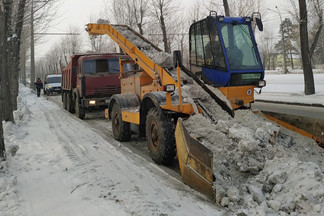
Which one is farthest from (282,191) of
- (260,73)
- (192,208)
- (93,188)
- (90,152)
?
(90,152)

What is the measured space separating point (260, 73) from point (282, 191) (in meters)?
3.10

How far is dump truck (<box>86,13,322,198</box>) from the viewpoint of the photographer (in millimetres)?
4285

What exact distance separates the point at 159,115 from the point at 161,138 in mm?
434

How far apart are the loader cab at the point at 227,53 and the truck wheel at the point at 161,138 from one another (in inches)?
52.9

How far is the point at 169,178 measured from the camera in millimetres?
4836

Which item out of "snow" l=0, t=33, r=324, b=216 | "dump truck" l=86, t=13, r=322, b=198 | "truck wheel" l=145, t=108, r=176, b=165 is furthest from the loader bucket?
"truck wheel" l=145, t=108, r=176, b=165

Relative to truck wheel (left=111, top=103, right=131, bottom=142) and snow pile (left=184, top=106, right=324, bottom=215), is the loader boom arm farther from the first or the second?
snow pile (left=184, top=106, right=324, bottom=215)

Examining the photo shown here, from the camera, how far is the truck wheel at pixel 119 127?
A: 7.60 meters

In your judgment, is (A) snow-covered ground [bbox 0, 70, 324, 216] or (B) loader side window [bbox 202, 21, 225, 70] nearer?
(A) snow-covered ground [bbox 0, 70, 324, 216]

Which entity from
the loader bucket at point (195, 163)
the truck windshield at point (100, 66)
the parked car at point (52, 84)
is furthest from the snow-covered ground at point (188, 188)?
the parked car at point (52, 84)

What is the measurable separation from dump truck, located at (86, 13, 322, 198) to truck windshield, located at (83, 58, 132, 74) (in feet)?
15.0

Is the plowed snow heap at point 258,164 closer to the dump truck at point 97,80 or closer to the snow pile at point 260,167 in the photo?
the snow pile at point 260,167

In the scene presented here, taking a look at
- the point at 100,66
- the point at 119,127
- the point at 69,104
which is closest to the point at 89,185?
the point at 119,127

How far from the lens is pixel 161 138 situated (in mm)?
5285
